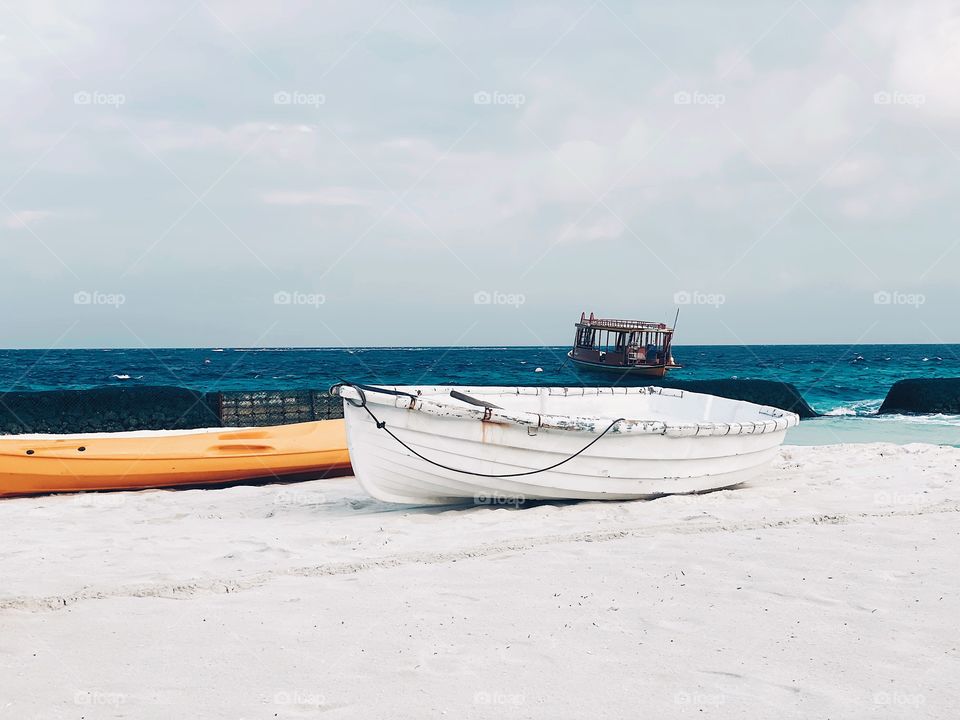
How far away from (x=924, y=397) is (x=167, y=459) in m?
21.9

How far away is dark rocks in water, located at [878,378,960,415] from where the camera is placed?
22469 millimetres

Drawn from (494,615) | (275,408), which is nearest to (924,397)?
(275,408)

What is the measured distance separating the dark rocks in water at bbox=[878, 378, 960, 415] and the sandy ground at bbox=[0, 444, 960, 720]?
59.3ft

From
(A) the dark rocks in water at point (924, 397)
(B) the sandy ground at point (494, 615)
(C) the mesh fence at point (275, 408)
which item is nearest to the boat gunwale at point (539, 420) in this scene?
(B) the sandy ground at point (494, 615)

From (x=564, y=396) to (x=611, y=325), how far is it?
2914cm

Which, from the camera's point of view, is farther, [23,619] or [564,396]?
[564,396]

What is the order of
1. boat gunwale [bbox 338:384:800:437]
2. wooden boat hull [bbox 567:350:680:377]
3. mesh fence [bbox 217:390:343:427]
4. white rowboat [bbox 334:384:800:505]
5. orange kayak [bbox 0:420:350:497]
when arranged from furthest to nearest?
wooden boat hull [bbox 567:350:680:377]
mesh fence [bbox 217:390:343:427]
orange kayak [bbox 0:420:350:497]
white rowboat [bbox 334:384:800:505]
boat gunwale [bbox 338:384:800:437]

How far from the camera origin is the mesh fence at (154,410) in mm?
17281

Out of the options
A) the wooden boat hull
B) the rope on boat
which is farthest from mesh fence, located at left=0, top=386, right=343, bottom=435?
the wooden boat hull

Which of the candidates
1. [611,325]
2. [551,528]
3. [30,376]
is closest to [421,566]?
[551,528]

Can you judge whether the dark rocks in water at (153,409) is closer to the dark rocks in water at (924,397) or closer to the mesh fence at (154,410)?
the mesh fence at (154,410)

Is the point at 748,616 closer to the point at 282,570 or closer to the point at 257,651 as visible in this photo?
the point at 257,651

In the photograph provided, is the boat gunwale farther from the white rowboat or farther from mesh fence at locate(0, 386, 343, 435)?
mesh fence at locate(0, 386, 343, 435)

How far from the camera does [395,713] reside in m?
2.93
